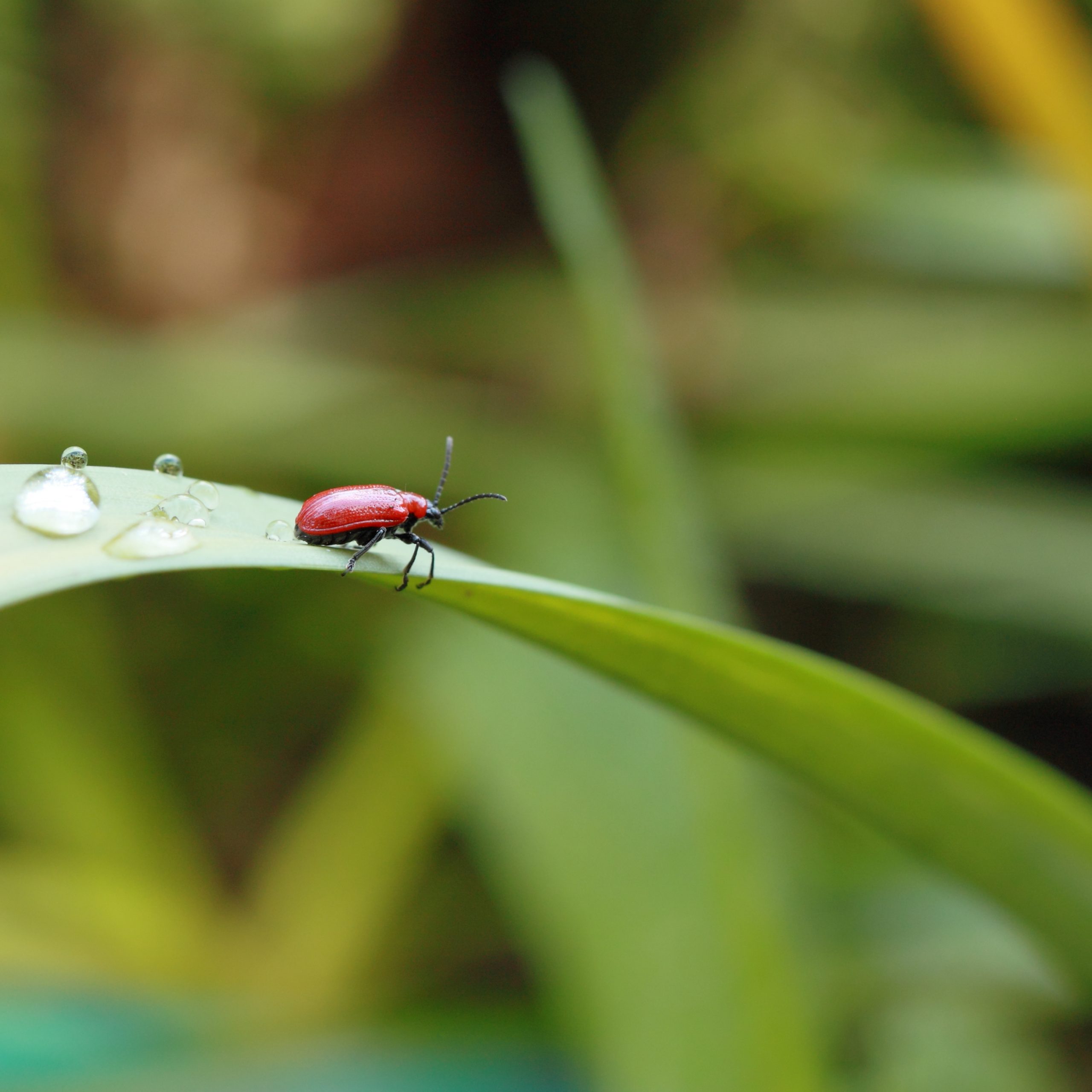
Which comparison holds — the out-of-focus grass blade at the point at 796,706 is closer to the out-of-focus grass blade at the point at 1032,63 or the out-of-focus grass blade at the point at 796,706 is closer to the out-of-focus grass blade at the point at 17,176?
the out-of-focus grass blade at the point at 1032,63

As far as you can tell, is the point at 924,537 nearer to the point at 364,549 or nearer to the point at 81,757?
the point at 364,549

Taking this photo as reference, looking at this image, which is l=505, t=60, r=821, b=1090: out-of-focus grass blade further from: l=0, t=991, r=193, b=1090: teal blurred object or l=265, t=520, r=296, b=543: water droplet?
l=0, t=991, r=193, b=1090: teal blurred object

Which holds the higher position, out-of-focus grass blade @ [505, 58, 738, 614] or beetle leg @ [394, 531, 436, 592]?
out-of-focus grass blade @ [505, 58, 738, 614]

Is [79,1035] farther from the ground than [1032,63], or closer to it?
closer to it

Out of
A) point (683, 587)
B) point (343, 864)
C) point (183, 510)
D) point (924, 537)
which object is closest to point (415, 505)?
point (683, 587)

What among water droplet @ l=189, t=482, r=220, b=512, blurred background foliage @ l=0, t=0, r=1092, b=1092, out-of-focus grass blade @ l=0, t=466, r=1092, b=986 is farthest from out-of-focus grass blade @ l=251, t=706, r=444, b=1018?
water droplet @ l=189, t=482, r=220, b=512
